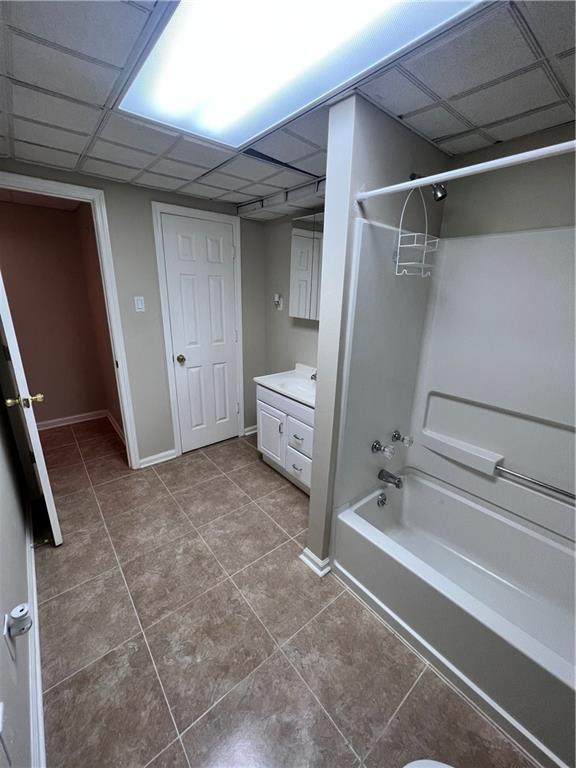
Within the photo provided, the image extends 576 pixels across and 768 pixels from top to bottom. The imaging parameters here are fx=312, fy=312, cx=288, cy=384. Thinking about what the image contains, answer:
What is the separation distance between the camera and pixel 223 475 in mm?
2639

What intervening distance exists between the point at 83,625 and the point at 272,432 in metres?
1.56

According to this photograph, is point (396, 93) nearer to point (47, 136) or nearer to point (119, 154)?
point (119, 154)

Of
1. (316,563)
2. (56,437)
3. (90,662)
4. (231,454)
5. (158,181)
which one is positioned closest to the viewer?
(90,662)

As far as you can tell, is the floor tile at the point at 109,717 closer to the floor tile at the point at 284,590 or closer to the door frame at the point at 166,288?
the floor tile at the point at 284,590

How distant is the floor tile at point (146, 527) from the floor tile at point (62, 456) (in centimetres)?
102

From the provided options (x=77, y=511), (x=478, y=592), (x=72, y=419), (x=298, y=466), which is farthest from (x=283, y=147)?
(x=72, y=419)

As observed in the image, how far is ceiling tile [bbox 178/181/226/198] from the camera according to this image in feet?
7.18

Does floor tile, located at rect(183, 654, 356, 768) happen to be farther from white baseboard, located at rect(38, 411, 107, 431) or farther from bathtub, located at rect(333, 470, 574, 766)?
white baseboard, located at rect(38, 411, 107, 431)

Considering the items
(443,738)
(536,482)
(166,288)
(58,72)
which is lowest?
(443,738)

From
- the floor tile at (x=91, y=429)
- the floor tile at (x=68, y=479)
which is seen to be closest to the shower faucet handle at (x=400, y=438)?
the floor tile at (x=68, y=479)

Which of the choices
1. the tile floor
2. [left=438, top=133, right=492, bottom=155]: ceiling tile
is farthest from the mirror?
the tile floor

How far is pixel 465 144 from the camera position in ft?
4.93

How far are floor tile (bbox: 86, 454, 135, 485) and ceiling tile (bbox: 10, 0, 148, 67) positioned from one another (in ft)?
8.30

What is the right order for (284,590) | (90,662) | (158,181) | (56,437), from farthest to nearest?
(56,437), (158,181), (284,590), (90,662)
